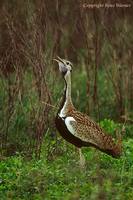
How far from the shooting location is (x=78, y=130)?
22.5 feet

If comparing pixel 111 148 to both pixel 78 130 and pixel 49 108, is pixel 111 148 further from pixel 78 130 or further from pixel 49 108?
pixel 49 108

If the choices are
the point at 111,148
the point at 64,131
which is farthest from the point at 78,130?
the point at 111,148

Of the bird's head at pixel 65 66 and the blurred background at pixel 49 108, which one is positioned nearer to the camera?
the blurred background at pixel 49 108

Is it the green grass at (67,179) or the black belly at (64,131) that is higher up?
the black belly at (64,131)

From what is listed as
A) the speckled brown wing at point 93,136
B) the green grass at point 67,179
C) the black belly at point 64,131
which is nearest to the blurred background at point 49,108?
the green grass at point 67,179

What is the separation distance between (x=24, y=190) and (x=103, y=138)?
1107mm

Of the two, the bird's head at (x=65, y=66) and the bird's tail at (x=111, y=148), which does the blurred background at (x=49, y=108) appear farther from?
the bird's head at (x=65, y=66)

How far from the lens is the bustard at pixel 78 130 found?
6824 mm

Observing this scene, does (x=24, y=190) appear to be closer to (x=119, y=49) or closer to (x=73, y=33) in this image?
(x=119, y=49)

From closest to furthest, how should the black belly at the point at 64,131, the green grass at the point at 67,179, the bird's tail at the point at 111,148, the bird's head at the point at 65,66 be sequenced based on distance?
the green grass at the point at 67,179 → the black belly at the point at 64,131 → the bird's tail at the point at 111,148 → the bird's head at the point at 65,66

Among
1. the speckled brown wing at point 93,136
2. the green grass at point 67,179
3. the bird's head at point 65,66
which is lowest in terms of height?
the green grass at point 67,179

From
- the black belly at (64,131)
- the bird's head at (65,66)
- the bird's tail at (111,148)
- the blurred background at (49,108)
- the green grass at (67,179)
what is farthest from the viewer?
the bird's head at (65,66)

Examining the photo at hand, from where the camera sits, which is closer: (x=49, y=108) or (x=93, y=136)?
(x=93, y=136)

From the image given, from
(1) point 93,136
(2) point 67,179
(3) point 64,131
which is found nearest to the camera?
(2) point 67,179
